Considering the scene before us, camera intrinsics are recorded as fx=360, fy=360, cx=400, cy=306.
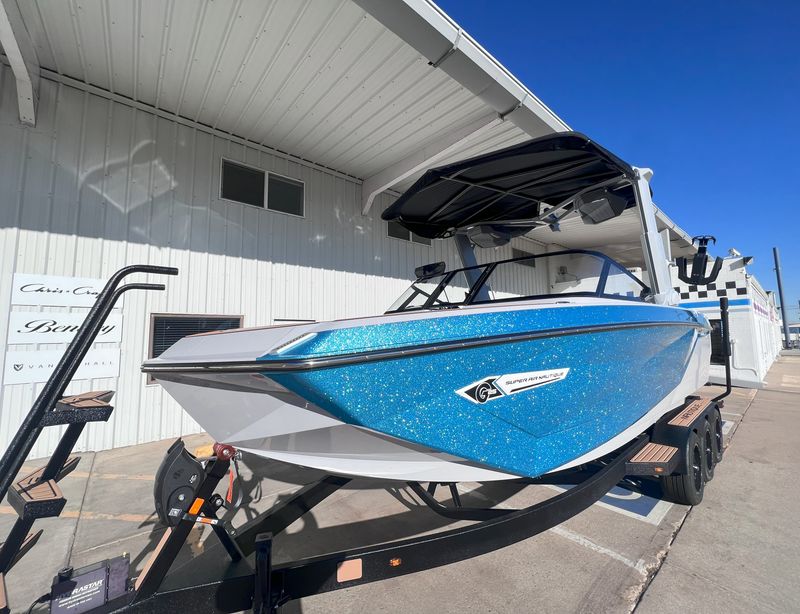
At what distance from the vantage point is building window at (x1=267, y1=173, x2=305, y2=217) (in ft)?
17.3

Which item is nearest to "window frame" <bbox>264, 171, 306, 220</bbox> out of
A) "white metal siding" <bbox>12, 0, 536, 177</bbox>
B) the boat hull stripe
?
"white metal siding" <bbox>12, 0, 536, 177</bbox>

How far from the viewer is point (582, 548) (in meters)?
2.01

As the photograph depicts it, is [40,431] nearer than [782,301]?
Yes

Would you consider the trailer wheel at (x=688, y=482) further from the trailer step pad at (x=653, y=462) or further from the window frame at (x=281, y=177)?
the window frame at (x=281, y=177)

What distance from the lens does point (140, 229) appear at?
4.21 metres

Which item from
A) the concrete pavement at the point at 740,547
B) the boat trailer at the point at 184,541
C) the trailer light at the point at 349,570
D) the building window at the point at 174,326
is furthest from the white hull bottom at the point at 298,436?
the building window at the point at 174,326

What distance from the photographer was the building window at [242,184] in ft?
16.0

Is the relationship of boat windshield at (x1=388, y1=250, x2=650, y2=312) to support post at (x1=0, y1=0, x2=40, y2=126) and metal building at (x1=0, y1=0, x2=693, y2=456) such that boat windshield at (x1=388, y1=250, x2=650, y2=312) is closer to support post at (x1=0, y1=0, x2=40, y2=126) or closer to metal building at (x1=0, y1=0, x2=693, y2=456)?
metal building at (x1=0, y1=0, x2=693, y2=456)

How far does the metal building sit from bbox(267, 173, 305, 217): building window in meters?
0.02

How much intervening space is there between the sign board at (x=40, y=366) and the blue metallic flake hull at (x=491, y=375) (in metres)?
3.84

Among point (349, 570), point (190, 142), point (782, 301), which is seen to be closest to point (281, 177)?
point (190, 142)

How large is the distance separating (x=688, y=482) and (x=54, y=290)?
18.8ft

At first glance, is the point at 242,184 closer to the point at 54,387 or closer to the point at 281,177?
the point at 281,177

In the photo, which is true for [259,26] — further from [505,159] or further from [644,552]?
[644,552]
